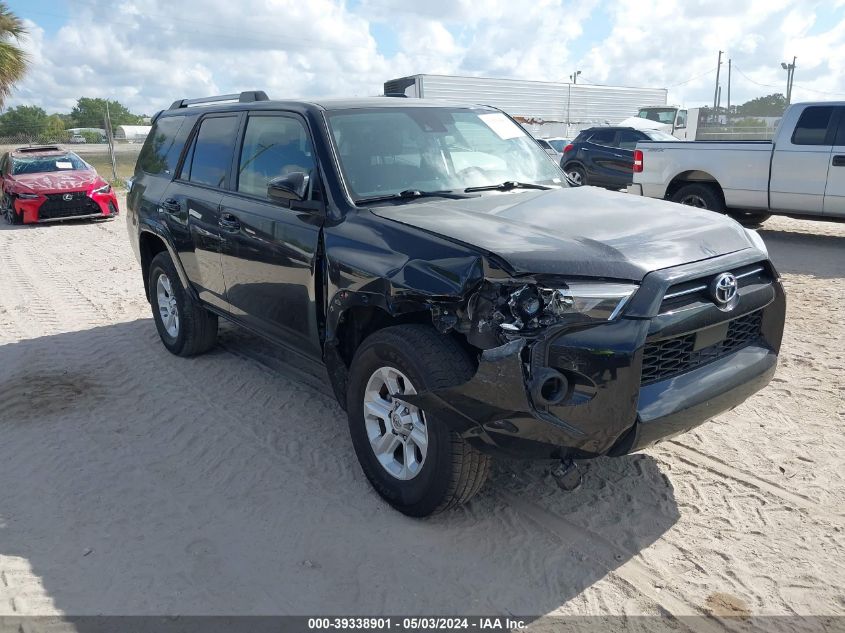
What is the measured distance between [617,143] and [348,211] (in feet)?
46.2

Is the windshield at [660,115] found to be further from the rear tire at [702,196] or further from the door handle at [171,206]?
the door handle at [171,206]

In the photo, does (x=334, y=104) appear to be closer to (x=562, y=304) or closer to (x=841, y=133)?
(x=562, y=304)

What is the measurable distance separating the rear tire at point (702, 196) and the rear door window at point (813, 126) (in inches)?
48.5

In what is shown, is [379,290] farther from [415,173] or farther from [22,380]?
[22,380]

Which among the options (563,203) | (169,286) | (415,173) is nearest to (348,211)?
(415,173)

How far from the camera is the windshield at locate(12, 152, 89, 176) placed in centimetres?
1492

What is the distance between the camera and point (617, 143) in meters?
16.5

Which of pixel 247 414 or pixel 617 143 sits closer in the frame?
pixel 247 414

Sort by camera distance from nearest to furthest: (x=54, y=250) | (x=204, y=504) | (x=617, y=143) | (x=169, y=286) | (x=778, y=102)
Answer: (x=204, y=504) → (x=169, y=286) → (x=54, y=250) → (x=617, y=143) → (x=778, y=102)

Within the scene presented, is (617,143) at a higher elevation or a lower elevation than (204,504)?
higher

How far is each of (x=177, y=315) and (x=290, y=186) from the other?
263cm

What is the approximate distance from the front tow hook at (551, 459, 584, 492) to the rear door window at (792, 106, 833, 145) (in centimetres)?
797

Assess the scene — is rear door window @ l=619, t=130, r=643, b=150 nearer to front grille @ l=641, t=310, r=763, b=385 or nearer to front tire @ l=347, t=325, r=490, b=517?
front grille @ l=641, t=310, r=763, b=385

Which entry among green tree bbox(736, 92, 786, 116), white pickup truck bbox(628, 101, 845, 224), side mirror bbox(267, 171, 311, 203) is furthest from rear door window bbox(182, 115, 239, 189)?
green tree bbox(736, 92, 786, 116)
